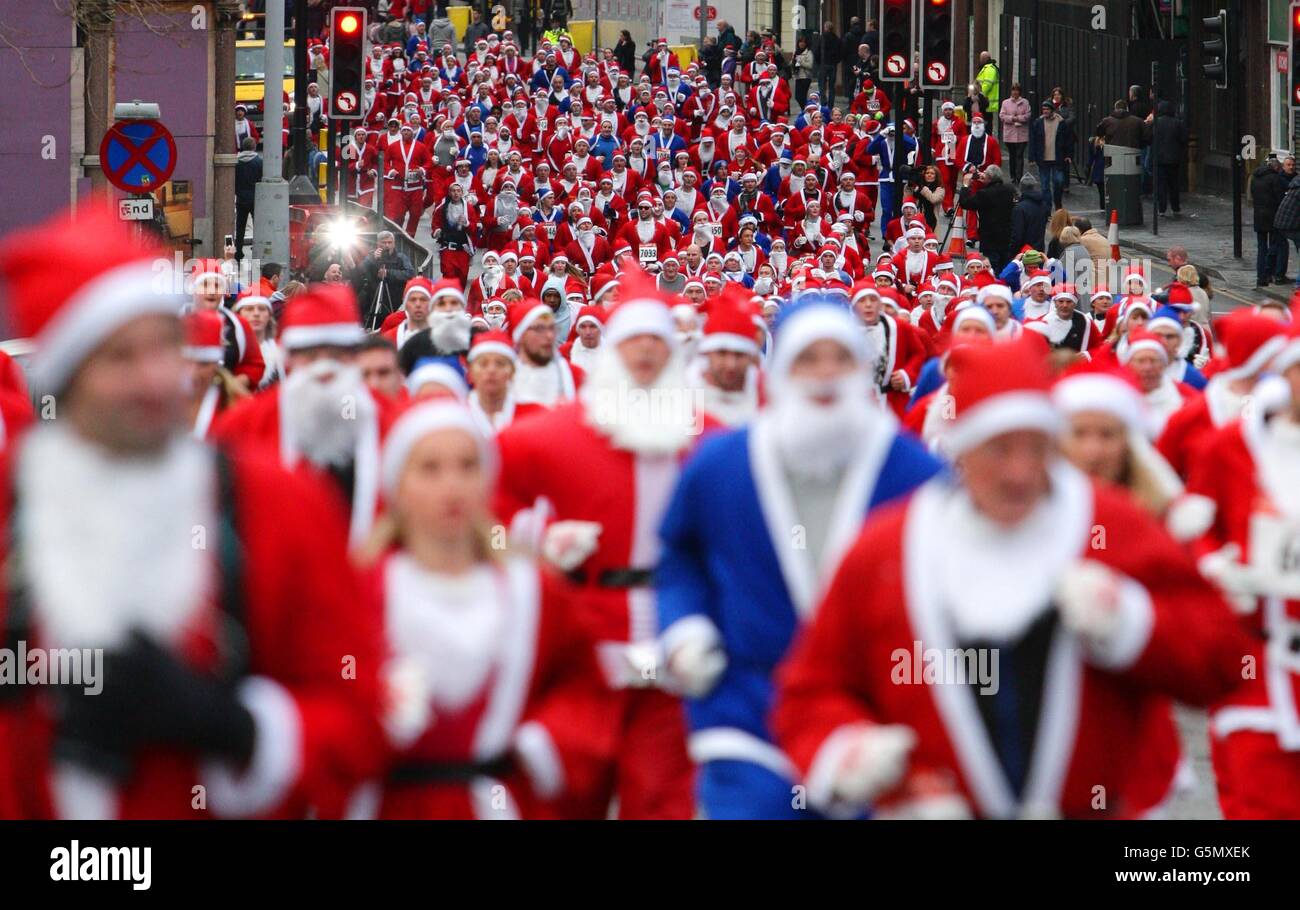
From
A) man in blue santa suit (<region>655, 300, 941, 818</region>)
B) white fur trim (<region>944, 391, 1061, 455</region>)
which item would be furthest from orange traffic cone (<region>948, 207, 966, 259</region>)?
white fur trim (<region>944, 391, 1061, 455</region>)

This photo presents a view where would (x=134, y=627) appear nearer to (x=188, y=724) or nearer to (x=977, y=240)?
(x=188, y=724)

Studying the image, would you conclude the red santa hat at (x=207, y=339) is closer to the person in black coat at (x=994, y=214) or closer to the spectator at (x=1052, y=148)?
the person in black coat at (x=994, y=214)

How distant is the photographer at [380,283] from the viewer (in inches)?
1006

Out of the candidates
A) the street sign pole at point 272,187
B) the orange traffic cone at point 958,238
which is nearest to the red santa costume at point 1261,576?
the street sign pole at point 272,187

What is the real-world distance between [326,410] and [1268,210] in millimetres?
24438

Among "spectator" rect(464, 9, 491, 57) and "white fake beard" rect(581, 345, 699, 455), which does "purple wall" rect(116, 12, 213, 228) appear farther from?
"white fake beard" rect(581, 345, 699, 455)

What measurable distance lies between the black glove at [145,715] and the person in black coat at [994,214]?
28128mm

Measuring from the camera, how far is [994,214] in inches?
1257

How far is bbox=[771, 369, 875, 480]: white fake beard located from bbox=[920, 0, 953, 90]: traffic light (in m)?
16.3

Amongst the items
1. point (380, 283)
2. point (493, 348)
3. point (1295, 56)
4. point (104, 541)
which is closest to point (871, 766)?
point (104, 541)

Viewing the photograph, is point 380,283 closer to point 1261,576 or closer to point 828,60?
point 1261,576

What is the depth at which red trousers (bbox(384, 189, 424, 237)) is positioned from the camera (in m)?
37.9
